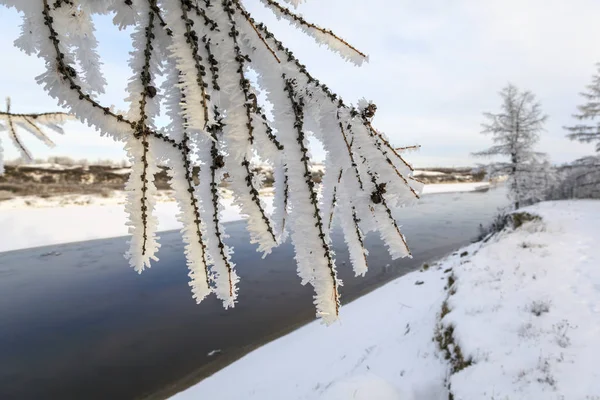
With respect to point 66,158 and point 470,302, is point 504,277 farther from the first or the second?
point 66,158

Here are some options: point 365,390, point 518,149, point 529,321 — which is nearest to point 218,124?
point 365,390

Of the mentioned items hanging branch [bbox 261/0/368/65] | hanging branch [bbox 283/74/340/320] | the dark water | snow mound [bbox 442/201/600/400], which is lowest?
the dark water

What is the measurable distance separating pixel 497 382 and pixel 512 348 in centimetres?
81

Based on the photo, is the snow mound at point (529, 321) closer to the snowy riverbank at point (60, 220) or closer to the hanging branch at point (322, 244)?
the hanging branch at point (322, 244)

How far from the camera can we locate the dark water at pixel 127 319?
7.69 metres

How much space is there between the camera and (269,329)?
9.75 meters

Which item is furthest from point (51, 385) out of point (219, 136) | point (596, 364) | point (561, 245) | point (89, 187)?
point (89, 187)

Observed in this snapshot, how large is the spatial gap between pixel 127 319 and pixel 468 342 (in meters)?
9.71

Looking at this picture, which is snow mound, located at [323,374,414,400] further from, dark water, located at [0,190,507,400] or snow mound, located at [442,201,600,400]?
dark water, located at [0,190,507,400]

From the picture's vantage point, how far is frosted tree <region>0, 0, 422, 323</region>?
79 centimetres

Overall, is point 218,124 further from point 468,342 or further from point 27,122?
point 468,342

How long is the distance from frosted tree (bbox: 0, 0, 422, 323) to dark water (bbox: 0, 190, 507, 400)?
26.3 feet

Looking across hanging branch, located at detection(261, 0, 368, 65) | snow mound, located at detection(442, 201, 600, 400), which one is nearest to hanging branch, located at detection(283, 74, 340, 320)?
hanging branch, located at detection(261, 0, 368, 65)

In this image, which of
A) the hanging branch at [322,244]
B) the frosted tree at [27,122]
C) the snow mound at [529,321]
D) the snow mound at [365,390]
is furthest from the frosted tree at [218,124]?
the snow mound at [365,390]
